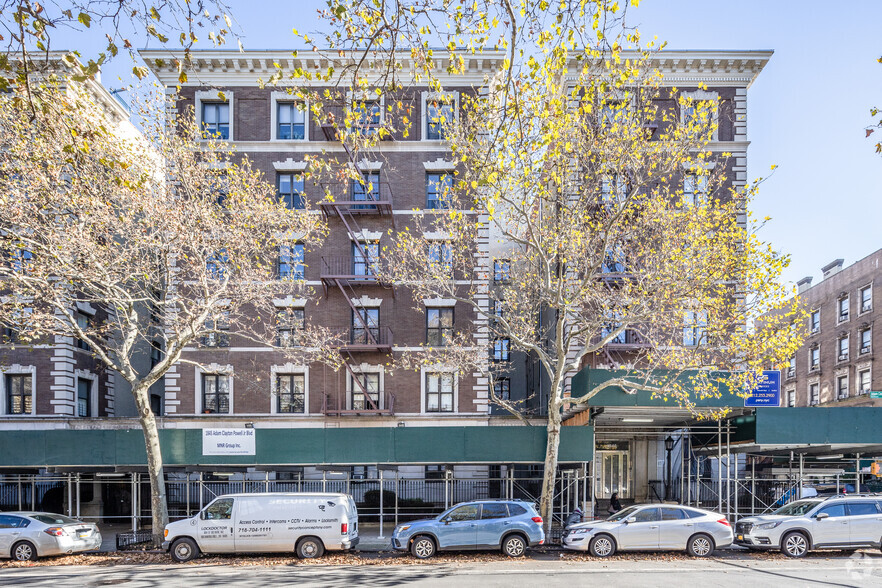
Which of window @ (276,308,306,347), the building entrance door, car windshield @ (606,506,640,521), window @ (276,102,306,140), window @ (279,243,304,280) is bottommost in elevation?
the building entrance door

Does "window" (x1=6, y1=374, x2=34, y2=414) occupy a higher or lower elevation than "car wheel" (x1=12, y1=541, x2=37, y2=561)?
higher

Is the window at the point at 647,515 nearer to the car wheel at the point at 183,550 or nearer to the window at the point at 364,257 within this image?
the car wheel at the point at 183,550

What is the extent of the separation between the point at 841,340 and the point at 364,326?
40680 millimetres

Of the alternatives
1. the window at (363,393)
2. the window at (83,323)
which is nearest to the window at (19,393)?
the window at (83,323)

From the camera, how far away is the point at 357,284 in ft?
89.0

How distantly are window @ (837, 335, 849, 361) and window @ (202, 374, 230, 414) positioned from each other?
148 ft

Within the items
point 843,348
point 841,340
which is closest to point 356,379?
point 843,348

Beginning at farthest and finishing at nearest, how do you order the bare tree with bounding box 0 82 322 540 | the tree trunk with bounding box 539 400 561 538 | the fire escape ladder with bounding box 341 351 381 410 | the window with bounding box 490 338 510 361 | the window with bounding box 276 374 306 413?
the window with bounding box 490 338 510 361
the window with bounding box 276 374 306 413
the fire escape ladder with bounding box 341 351 381 410
the tree trunk with bounding box 539 400 561 538
the bare tree with bounding box 0 82 322 540

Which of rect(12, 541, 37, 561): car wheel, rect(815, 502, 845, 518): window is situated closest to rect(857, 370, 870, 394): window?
rect(815, 502, 845, 518): window

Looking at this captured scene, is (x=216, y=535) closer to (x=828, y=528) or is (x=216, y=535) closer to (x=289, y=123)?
(x=828, y=528)

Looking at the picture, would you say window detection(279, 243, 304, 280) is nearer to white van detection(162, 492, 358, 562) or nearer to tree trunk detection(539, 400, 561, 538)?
white van detection(162, 492, 358, 562)

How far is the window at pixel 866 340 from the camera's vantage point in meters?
44.1

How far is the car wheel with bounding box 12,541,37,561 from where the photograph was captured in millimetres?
16031

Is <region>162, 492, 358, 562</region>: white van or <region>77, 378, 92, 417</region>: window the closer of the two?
<region>162, 492, 358, 562</region>: white van
